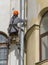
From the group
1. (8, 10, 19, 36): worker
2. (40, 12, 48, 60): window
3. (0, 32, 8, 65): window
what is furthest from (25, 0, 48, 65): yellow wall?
(0, 32, 8, 65): window

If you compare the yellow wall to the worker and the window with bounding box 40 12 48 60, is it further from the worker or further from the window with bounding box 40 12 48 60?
the worker

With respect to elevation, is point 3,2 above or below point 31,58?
above

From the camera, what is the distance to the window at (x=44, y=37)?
13.8 meters

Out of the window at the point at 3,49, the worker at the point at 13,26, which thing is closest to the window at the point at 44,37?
the worker at the point at 13,26

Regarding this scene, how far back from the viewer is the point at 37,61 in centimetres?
1388

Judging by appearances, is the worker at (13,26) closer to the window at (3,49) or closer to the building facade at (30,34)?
the building facade at (30,34)

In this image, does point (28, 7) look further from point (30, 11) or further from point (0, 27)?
point (0, 27)

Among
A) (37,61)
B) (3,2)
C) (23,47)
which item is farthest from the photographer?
(3,2)

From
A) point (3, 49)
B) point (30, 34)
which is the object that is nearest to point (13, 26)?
point (30, 34)

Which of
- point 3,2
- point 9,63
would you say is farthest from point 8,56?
point 3,2

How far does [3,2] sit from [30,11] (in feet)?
5.30

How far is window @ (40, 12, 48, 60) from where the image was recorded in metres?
13.8

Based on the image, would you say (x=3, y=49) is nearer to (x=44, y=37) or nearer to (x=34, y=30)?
(x=34, y=30)

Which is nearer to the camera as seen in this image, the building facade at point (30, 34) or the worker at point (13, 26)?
the building facade at point (30, 34)
